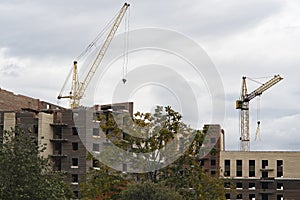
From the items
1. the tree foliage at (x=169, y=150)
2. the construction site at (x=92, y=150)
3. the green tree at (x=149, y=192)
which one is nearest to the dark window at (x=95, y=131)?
the construction site at (x=92, y=150)

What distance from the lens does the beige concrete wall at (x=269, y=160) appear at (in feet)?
442

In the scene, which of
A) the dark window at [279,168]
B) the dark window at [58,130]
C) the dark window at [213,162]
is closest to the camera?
the dark window at [58,130]

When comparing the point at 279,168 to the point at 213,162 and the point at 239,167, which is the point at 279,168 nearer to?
the point at 239,167

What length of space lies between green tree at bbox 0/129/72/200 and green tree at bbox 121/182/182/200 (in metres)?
12.0

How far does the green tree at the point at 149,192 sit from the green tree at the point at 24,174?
11960 millimetres

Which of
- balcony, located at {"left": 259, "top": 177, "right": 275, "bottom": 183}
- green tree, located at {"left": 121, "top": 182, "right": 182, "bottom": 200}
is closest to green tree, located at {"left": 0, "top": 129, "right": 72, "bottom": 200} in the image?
green tree, located at {"left": 121, "top": 182, "right": 182, "bottom": 200}

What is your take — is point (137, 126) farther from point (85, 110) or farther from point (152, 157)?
point (85, 110)

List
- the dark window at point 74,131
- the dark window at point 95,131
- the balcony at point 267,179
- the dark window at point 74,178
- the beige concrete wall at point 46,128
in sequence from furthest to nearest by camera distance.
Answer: the balcony at point 267,179 → the dark window at point 74,131 → the dark window at point 95,131 → the beige concrete wall at point 46,128 → the dark window at point 74,178

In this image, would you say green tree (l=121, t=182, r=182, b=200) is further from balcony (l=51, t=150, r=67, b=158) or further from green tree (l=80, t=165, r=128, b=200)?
balcony (l=51, t=150, r=67, b=158)

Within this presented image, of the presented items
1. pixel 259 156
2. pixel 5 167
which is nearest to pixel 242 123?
pixel 259 156

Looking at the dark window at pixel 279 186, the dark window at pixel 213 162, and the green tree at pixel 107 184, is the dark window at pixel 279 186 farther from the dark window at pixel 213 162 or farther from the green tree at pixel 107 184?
the green tree at pixel 107 184

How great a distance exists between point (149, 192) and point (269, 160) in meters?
88.6

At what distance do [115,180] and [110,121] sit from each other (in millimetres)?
5173

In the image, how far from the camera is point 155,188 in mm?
50531
